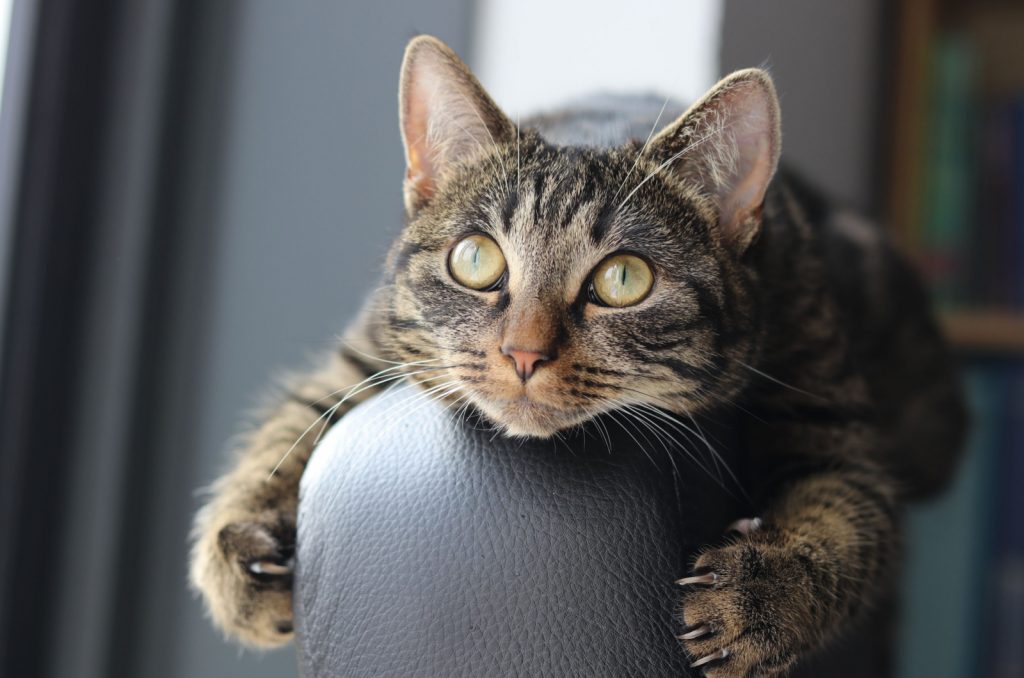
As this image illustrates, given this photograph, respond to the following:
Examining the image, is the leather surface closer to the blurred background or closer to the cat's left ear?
the cat's left ear

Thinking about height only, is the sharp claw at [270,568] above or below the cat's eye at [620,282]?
below

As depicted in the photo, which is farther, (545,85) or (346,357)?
(545,85)

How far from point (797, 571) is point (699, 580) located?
0.14 meters

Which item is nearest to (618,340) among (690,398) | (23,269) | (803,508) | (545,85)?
(690,398)

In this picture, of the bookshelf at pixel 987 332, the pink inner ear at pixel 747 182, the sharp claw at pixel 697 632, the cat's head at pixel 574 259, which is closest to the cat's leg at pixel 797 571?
the sharp claw at pixel 697 632

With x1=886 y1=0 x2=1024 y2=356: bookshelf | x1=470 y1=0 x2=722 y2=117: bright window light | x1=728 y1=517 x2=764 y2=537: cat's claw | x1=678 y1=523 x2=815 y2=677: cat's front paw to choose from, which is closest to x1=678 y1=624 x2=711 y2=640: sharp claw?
x1=678 y1=523 x2=815 y2=677: cat's front paw

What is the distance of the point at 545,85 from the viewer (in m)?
1.71

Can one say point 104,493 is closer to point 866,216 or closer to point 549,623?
point 549,623

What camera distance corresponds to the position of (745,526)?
811mm

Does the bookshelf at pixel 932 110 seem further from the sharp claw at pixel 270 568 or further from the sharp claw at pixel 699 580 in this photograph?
the sharp claw at pixel 270 568

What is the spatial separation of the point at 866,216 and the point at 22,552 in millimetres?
1473

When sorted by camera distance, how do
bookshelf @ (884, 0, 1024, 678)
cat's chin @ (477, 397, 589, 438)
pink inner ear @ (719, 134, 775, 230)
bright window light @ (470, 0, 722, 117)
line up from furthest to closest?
bookshelf @ (884, 0, 1024, 678)
bright window light @ (470, 0, 722, 117)
pink inner ear @ (719, 134, 775, 230)
cat's chin @ (477, 397, 589, 438)

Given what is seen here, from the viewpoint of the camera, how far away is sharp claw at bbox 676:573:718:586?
715 millimetres

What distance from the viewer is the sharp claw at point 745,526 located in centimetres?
81
